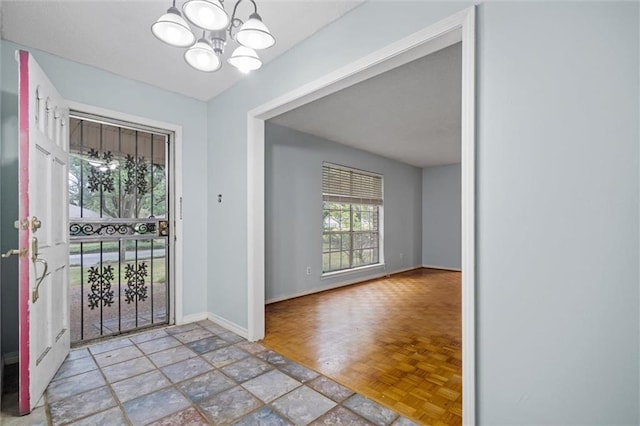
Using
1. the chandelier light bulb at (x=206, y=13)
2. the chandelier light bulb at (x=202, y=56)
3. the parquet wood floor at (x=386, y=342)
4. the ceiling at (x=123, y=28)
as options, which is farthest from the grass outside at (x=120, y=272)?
the chandelier light bulb at (x=206, y=13)

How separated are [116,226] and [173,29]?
2134mm

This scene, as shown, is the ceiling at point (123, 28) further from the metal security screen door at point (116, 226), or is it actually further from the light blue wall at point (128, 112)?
the metal security screen door at point (116, 226)

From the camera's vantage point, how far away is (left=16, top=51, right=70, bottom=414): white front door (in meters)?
1.75

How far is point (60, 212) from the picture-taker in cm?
231

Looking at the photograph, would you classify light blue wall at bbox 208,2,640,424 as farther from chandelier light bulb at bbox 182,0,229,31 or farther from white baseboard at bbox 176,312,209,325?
white baseboard at bbox 176,312,209,325

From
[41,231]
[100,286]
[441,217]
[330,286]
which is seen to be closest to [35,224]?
[41,231]

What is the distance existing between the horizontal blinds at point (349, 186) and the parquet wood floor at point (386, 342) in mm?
1650

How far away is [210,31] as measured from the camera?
1657 millimetres

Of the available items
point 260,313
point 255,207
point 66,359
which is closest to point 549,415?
point 260,313

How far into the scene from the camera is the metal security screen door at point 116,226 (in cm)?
277

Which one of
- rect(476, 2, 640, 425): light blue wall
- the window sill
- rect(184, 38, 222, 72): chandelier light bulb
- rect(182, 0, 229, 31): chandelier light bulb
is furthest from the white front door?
the window sill

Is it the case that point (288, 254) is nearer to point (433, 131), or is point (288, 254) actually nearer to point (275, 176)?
point (275, 176)

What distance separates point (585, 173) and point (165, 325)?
3.59 m

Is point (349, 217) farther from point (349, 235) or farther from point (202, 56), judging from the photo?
point (202, 56)
